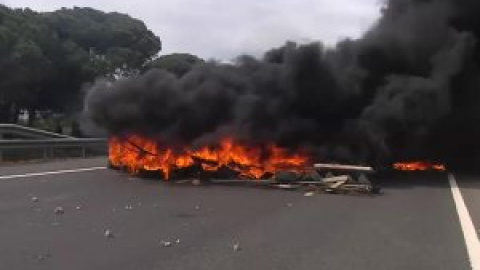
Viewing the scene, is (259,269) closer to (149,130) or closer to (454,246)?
(454,246)

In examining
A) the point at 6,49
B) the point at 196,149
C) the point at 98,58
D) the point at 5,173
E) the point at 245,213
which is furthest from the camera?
A: the point at 98,58

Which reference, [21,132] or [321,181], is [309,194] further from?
[21,132]

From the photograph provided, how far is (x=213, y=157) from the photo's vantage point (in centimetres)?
1720

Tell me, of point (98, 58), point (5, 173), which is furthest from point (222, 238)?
point (98, 58)

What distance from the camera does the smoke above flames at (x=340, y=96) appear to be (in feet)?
58.4

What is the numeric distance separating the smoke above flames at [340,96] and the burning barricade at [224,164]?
9.0 inches

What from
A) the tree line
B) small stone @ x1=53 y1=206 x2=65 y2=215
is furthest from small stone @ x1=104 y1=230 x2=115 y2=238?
the tree line

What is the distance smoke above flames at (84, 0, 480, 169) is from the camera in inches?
701

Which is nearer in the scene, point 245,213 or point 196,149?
point 245,213

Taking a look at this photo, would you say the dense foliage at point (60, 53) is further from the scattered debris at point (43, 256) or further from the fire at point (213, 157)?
the scattered debris at point (43, 256)

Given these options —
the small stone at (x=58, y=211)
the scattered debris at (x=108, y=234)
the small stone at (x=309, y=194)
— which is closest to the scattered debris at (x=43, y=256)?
the scattered debris at (x=108, y=234)

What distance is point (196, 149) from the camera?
671 inches

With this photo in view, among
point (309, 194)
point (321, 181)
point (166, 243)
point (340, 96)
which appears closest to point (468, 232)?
point (166, 243)

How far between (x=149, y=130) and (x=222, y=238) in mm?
8752
